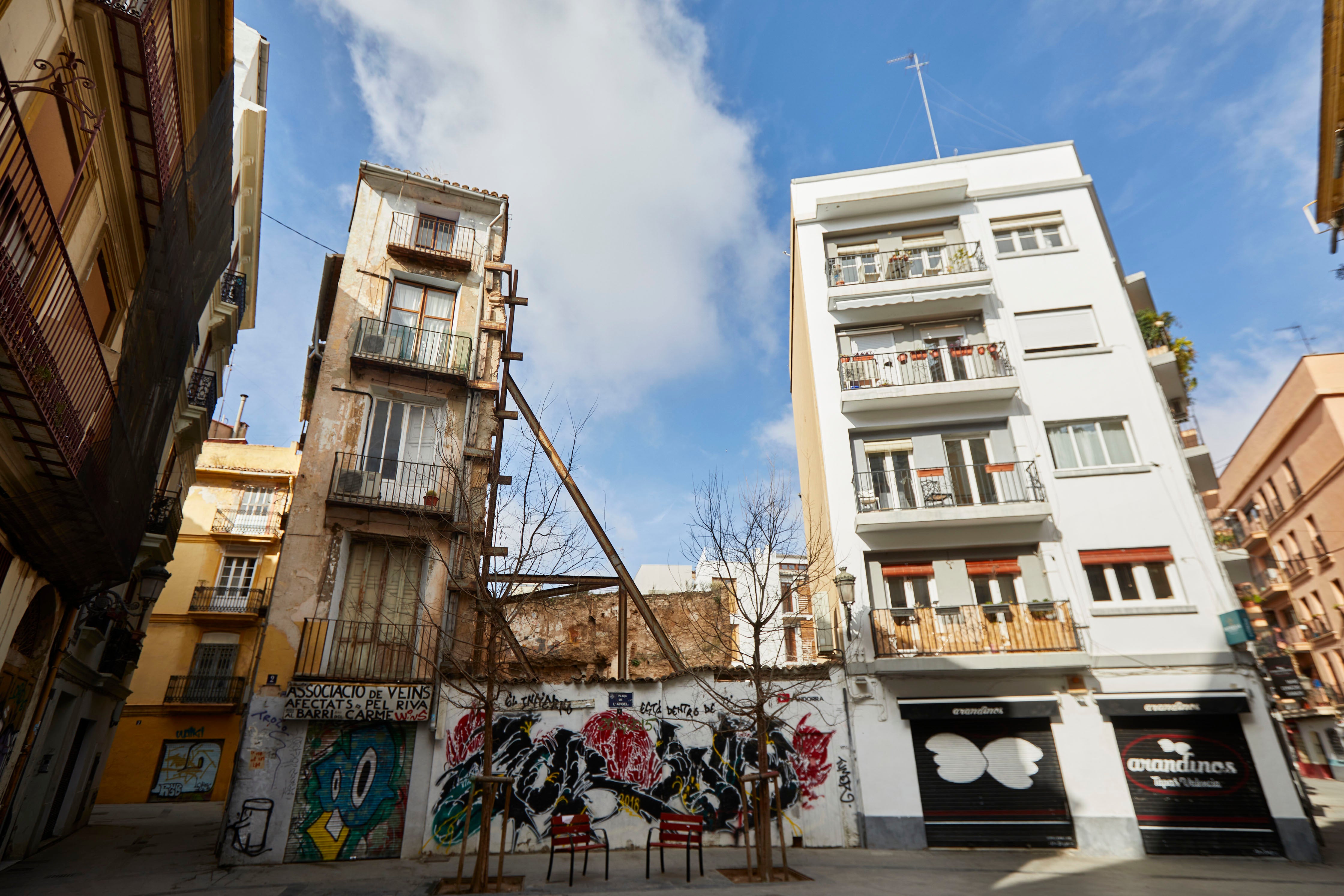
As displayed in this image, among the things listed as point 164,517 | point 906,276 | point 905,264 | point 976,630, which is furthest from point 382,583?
point 905,264

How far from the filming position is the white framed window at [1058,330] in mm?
16859

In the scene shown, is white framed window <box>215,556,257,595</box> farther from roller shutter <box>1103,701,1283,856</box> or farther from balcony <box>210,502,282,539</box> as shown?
roller shutter <box>1103,701,1283,856</box>

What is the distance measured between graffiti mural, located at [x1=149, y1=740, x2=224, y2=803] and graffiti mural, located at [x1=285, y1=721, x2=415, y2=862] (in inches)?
635

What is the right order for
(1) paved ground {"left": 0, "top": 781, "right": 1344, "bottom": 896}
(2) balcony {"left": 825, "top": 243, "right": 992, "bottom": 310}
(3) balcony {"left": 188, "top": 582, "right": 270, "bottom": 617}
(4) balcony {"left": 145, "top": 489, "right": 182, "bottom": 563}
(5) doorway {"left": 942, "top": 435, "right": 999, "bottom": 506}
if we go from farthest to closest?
(3) balcony {"left": 188, "top": 582, "right": 270, "bottom": 617}
(2) balcony {"left": 825, "top": 243, "right": 992, "bottom": 310}
(5) doorway {"left": 942, "top": 435, "right": 999, "bottom": 506}
(4) balcony {"left": 145, "top": 489, "right": 182, "bottom": 563}
(1) paved ground {"left": 0, "top": 781, "right": 1344, "bottom": 896}

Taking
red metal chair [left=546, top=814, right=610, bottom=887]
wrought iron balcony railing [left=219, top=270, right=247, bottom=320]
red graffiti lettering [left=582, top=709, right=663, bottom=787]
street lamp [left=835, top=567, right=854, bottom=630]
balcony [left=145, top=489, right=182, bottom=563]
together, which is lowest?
red metal chair [left=546, top=814, right=610, bottom=887]

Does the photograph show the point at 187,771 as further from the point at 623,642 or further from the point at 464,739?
the point at 623,642

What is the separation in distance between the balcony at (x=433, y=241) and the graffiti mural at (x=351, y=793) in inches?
418

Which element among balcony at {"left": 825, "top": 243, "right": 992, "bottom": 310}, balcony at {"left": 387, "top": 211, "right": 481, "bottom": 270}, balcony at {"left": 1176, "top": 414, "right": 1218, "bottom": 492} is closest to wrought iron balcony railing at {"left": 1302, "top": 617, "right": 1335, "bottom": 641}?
balcony at {"left": 1176, "top": 414, "right": 1218, "bottom": 492}

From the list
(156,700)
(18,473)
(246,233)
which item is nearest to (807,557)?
(18,473)

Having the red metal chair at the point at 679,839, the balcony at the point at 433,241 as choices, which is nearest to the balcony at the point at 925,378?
the balcony at the point at 433,241

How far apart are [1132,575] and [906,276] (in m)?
9.17

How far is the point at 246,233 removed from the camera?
55.3 ft

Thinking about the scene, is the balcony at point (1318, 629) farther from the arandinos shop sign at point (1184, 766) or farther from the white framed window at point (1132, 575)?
the arandinos shop sign at point (1184, 766)

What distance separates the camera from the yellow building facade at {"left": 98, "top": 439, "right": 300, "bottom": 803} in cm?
2320
